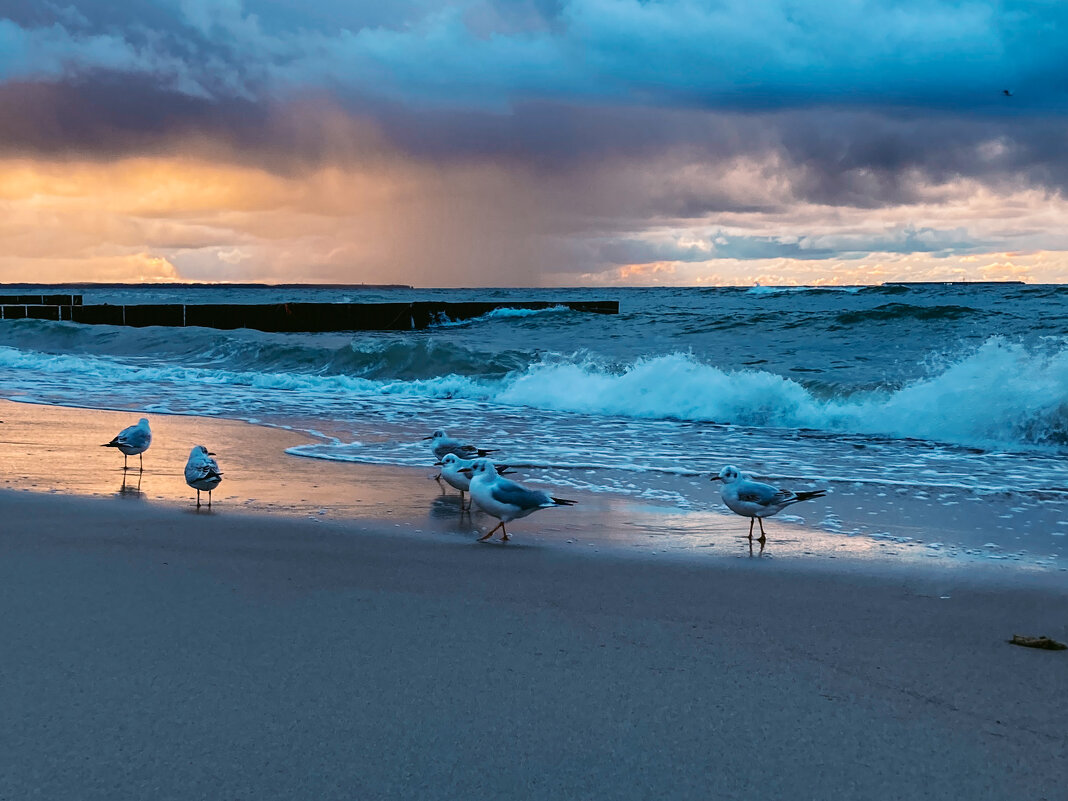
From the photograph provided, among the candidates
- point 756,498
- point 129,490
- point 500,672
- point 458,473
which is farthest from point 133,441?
point 500,672

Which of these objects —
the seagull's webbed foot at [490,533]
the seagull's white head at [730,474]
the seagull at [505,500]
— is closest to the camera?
the seagull's webbed foot at [490,533]

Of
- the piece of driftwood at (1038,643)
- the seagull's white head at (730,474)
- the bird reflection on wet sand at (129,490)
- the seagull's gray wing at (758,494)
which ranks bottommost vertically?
the bird reflection on wet sand at (129,490)

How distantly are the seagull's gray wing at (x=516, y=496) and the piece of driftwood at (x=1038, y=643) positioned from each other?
277 centimetres

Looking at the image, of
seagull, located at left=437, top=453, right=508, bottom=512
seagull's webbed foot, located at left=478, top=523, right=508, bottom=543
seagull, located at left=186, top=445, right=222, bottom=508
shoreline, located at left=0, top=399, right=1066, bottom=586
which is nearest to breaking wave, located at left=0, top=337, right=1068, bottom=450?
shoreline, located at left=0, top=399, right=1066, bottom=586

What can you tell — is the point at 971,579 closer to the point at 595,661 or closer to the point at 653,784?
the point at 595,661

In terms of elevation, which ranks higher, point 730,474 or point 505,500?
point 730,474

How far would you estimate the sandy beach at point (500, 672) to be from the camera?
2680 mm

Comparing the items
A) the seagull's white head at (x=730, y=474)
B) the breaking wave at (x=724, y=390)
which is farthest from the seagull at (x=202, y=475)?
the breaking wave at (x=724, y=390)

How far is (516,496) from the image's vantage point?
597 centimetres

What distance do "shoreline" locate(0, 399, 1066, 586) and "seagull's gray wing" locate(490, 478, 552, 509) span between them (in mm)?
191

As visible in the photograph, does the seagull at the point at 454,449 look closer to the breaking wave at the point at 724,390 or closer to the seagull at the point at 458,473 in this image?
the seagull at the point at 458,473

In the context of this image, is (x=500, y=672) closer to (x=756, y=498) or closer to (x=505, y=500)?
(x=505, y=500)

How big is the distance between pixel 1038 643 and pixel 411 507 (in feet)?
13.1

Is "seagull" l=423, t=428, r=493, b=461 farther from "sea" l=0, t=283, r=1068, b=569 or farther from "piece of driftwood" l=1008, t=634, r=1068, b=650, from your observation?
"piece of driftwood" l=1008, t=634, r=1068, b=650
